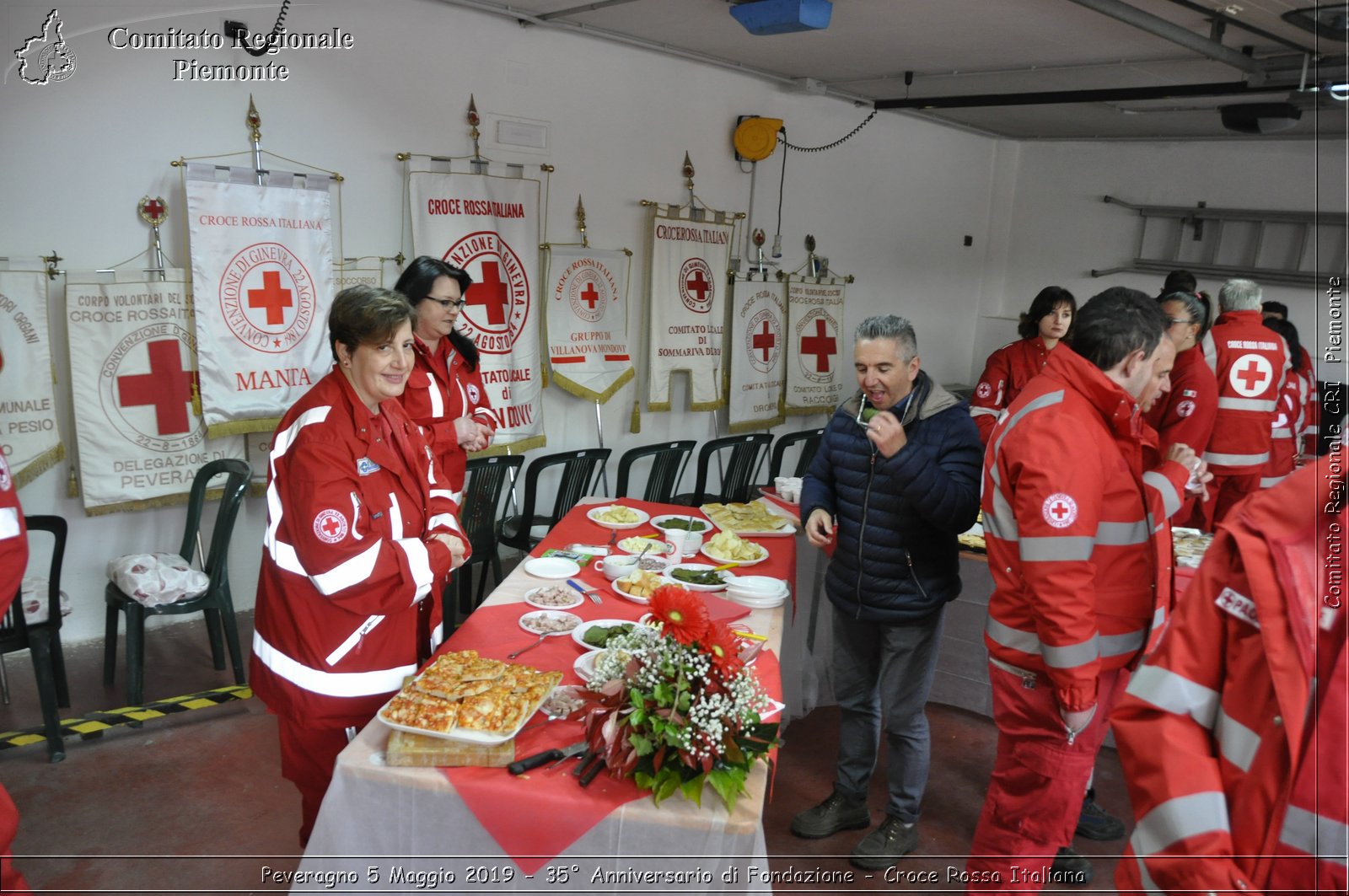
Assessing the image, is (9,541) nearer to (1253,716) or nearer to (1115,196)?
(1253,716)

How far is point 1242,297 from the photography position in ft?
14.1

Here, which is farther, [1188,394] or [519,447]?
[519,447]

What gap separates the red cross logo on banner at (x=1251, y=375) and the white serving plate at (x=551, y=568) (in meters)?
3.44

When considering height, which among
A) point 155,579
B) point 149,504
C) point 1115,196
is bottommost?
point 155,579

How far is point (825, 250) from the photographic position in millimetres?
6934

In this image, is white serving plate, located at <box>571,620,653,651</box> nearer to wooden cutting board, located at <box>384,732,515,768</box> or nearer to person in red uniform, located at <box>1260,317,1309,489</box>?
wooden cutting board, located at <box>384,732,515,768</box>

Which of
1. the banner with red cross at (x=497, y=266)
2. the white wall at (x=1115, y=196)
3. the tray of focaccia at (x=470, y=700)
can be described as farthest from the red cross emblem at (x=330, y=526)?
the white wall at (x=1115, y=196)

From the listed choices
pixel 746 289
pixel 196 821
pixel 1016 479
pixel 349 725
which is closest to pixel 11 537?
pixel 349 725

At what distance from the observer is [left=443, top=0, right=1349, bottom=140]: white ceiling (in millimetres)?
4074

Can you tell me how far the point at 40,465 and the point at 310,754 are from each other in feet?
7.28

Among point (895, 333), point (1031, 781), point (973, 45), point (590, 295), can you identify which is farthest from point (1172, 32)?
point (1031, 781)

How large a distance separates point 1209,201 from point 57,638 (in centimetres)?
843

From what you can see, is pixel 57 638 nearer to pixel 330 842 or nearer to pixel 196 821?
pixel 196 821

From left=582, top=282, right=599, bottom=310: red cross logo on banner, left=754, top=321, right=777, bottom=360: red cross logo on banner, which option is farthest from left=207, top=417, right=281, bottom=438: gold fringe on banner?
left=754, top=321, right=777, bottom=360: red cross logo on banner
